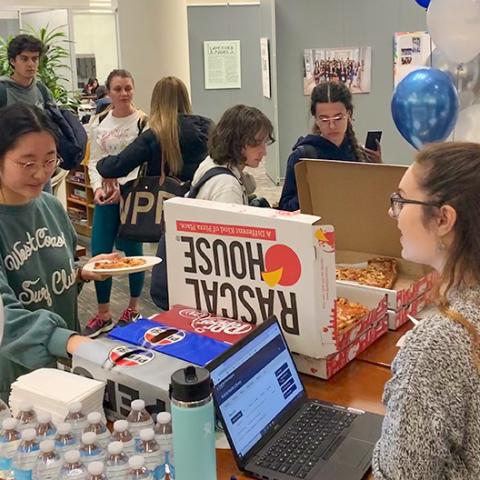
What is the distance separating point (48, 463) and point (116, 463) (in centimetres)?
12

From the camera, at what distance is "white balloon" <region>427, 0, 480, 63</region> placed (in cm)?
257

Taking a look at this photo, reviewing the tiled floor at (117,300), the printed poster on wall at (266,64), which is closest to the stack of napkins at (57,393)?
the tiled floor at (117,300)

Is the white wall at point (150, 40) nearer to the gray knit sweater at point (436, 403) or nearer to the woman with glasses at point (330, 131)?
the woman with glasses at point (330, 131)

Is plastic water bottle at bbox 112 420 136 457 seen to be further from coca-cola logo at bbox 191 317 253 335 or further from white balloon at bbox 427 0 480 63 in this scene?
white balloon at bbox 427 0 480 63

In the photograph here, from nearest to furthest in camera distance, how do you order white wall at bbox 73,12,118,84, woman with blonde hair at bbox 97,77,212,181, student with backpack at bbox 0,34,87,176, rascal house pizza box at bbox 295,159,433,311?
rascal house pizza box at bbox 295,159,433,311, woman with blonde hair at bbox 97,77,212,181, student with backpack at bbox 0,34,87,176, white wall at bbox 73,12,118,84

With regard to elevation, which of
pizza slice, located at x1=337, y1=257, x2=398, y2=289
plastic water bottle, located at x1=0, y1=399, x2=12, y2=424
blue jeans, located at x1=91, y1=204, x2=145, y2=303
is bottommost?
blue jeans, located at x1=91, y1=204, x2=145, y2=303

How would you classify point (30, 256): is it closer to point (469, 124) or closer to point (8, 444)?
point (8, 444)

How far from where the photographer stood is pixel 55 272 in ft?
6.53

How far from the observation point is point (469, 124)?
2.72 m

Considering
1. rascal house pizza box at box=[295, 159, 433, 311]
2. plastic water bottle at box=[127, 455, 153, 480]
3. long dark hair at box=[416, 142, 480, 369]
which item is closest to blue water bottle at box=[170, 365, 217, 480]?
plastic water bottle at box=[127, 455, 153, 480]

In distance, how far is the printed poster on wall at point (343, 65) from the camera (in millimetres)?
7184

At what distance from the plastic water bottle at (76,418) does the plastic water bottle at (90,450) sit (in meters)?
0.08

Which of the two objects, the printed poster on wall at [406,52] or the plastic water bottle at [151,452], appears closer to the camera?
the plastic water bottle at [151,452]

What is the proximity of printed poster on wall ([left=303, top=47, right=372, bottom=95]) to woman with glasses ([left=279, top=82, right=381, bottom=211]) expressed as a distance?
4.31 metres
